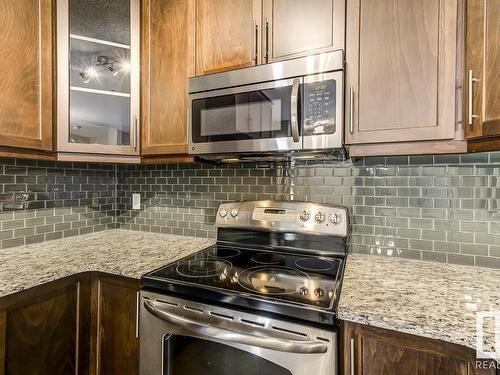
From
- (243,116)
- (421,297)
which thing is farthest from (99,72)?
(421,297)

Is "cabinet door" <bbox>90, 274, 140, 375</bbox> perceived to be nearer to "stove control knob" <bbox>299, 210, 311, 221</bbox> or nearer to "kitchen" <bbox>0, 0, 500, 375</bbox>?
"kitchen" <bbox>0, 0, 500, 375</bbox>

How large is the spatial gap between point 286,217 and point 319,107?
2.00 ft

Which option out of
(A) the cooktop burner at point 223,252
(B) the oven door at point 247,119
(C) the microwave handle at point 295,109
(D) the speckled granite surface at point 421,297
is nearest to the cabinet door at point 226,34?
(B) the oven door at point 247,119

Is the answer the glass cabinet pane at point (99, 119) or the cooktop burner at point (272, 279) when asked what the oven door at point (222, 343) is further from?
the glass cabinet pane at point (99, 119)

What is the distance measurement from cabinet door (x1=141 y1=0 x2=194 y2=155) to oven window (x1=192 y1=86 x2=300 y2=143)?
133mm

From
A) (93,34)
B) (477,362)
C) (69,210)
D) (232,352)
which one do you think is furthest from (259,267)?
(93,34)

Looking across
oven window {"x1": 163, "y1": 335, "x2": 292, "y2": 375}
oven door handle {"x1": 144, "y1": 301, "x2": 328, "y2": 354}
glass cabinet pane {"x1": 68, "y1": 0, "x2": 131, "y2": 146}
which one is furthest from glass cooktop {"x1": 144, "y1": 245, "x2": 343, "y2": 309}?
glass cabinet pane {"x1": 68, "y1": 0, "x2": 131, "y2": 146}

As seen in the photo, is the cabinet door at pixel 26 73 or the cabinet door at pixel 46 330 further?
the cabinet door at pixel 26 73

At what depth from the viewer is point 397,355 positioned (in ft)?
2.83

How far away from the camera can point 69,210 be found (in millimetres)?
1872

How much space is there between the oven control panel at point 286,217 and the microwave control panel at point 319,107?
1.48 ft

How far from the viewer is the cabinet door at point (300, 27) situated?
4.04 feet

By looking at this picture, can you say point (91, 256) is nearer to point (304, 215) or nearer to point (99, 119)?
point (99, 119)

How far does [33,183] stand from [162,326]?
119 cm
